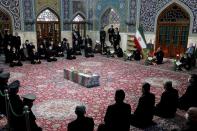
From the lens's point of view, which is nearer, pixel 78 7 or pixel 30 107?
pixel 30 107

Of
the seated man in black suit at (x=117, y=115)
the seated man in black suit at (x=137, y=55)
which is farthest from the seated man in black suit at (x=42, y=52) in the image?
the seated man in black suit at (x=117, y=115)

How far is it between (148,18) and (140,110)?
7.98 meters

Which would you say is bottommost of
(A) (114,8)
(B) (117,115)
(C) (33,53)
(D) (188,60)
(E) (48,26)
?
(B) (117,115)

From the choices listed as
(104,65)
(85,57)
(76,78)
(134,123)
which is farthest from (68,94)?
(85,57)

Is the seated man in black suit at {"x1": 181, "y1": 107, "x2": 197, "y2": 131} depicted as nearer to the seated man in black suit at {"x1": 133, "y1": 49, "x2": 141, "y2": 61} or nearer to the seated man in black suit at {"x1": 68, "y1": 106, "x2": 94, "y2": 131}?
the seated man in black suit at {"x1": 68, "y1": 106, "x2": 94, "y2": 131}

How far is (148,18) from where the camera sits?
11.2m

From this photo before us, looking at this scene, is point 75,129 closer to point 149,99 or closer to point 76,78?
point 149,99

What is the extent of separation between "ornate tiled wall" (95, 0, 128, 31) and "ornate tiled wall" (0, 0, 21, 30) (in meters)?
4.29

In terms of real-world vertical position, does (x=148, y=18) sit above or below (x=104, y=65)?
above

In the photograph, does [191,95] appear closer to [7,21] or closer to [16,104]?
[16,104]

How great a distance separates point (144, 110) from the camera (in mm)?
4051

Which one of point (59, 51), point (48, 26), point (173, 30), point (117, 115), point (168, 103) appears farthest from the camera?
point (48, 26)

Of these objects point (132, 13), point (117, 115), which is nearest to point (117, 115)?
point (117, 115)

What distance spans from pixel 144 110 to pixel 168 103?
70 cm
